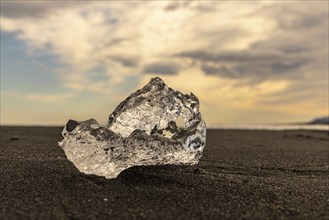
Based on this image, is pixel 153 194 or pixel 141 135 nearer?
pixel 153 194

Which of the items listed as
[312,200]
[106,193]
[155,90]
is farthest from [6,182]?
[312,200]

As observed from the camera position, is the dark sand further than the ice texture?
No

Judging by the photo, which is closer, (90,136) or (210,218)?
(210,218)

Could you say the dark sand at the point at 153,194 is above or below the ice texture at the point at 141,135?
below

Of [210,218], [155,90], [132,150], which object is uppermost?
[155,90]

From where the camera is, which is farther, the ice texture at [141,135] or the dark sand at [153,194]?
the ice texture at [141,135]

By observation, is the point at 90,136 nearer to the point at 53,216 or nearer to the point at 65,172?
the point at 65,172

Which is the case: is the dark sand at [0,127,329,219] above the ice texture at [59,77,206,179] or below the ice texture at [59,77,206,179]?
below

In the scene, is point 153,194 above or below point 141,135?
below
